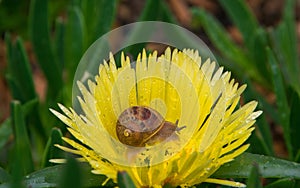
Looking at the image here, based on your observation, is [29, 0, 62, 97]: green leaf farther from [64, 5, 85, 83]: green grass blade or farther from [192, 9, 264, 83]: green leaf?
[192, 9, 264, 83]: green leaf

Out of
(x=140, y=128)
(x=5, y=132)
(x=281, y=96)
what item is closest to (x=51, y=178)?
(x=140, y=128)

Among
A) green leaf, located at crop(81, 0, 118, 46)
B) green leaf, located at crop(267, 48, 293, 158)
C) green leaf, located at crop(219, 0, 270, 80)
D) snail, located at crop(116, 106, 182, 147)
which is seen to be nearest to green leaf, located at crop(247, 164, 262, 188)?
snail, located at crop(116, 106, 182, 147)

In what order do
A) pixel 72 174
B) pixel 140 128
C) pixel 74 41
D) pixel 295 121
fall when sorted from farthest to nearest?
pixel 74 41 → pixel 295 121 → pixel 140 128 → pixel 72 174

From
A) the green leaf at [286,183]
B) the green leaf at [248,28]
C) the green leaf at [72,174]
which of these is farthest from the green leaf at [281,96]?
the green leaf at [72,174]

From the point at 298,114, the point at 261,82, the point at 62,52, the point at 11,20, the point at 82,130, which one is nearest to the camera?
the point at 82,130

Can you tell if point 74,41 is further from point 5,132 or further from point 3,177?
point 3,177

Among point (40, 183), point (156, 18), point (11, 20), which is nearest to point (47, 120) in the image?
point (156, 18)

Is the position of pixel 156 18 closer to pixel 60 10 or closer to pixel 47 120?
pixel 47 120
